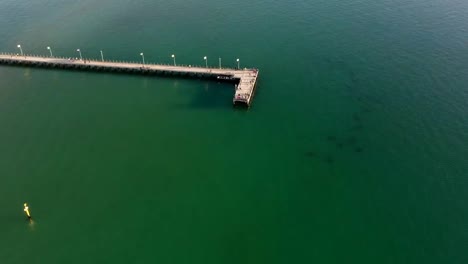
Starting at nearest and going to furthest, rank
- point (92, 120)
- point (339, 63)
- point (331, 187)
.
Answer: point (331, 187)
point (92, 120)
point (339, 63)

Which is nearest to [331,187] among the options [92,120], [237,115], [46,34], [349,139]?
[349,139]

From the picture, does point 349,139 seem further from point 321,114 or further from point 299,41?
point 299,41

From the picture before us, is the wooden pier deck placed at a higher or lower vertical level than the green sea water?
higher

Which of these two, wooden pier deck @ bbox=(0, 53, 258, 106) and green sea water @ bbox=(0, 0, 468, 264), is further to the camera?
wooden pier deck @ bbox=(0, 53, 258, 106)

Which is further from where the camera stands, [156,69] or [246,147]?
[156,69]
